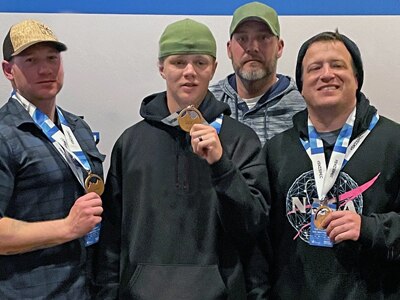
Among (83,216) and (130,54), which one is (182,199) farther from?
(130,54)

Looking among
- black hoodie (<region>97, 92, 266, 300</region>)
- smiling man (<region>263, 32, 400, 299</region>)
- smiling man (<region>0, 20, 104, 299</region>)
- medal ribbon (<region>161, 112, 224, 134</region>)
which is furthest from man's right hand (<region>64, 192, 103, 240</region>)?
smiling man (<region>263, 32, 400, 299</region>)

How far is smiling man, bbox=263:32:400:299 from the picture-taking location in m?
1.56

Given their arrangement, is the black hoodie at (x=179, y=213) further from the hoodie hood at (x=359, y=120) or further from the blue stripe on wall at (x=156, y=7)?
the blue stripe on wall at (x=156, y=7)


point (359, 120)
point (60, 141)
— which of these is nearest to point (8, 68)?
point (60, 141)

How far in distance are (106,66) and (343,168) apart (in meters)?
1.13

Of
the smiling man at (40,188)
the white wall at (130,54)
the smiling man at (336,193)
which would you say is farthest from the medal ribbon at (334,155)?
the white wall at (130,54)

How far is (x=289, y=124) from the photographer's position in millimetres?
2031

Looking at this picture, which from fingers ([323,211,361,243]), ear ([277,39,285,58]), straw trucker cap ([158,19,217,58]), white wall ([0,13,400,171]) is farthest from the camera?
white wall ([0,13,400,171])

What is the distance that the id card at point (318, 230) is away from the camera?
1556 millimetres

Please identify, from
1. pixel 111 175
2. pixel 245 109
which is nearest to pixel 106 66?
pixel 245 109

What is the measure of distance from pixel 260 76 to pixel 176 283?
87cm

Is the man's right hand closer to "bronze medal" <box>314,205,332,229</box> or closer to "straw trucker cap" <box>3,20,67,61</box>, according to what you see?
"straw trucker cap" <box>3,20,67,61</box>

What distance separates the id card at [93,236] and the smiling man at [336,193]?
518 millimetres

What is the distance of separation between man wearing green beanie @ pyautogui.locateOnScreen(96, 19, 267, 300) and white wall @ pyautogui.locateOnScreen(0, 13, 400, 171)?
2.30ft
